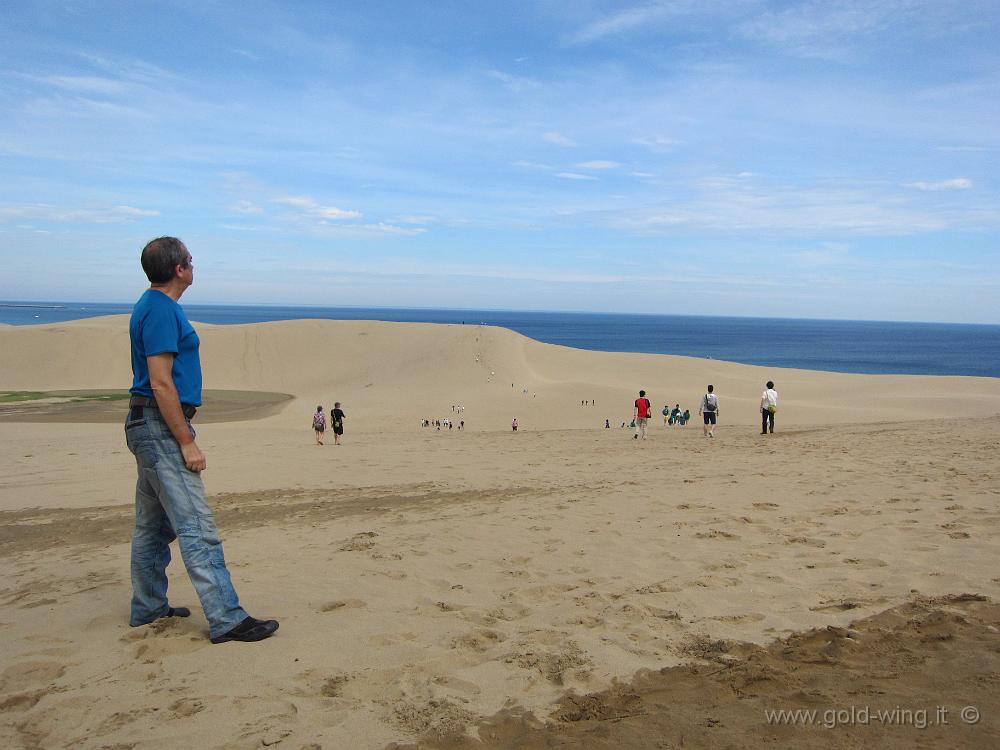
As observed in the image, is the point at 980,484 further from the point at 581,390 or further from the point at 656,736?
the point at 581,390

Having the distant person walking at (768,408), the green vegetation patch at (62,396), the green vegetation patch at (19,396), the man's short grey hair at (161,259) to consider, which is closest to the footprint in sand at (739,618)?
the man's short grey hair at (161,259)

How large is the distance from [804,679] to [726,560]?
6.35ft

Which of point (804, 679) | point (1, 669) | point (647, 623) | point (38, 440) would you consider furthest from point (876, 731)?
point (38, 440)

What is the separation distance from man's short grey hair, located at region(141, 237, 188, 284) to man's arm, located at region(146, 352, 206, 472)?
0.50 metres

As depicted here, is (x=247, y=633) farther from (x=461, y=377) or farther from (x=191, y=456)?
(x=461, y=377)

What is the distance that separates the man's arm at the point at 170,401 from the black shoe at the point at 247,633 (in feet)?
2.96

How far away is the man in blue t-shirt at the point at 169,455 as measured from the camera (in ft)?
12.8

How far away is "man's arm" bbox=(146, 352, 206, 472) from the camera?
391 cm

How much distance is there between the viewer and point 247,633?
3.85 metres

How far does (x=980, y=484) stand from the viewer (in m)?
7.64

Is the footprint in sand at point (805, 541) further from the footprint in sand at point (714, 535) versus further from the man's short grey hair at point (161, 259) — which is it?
the man's short grey hair at point (161, 259)

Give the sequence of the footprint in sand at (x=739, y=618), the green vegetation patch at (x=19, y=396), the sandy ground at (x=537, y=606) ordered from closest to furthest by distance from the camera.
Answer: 1. the sandy ground at (x=537, y=606)
2. the footprint in sand at (x=739, y=618)
3. the green vegetation patch at (x=19, y=396)

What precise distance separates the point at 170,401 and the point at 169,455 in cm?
32

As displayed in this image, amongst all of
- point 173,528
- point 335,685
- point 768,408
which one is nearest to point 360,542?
point 173,528
